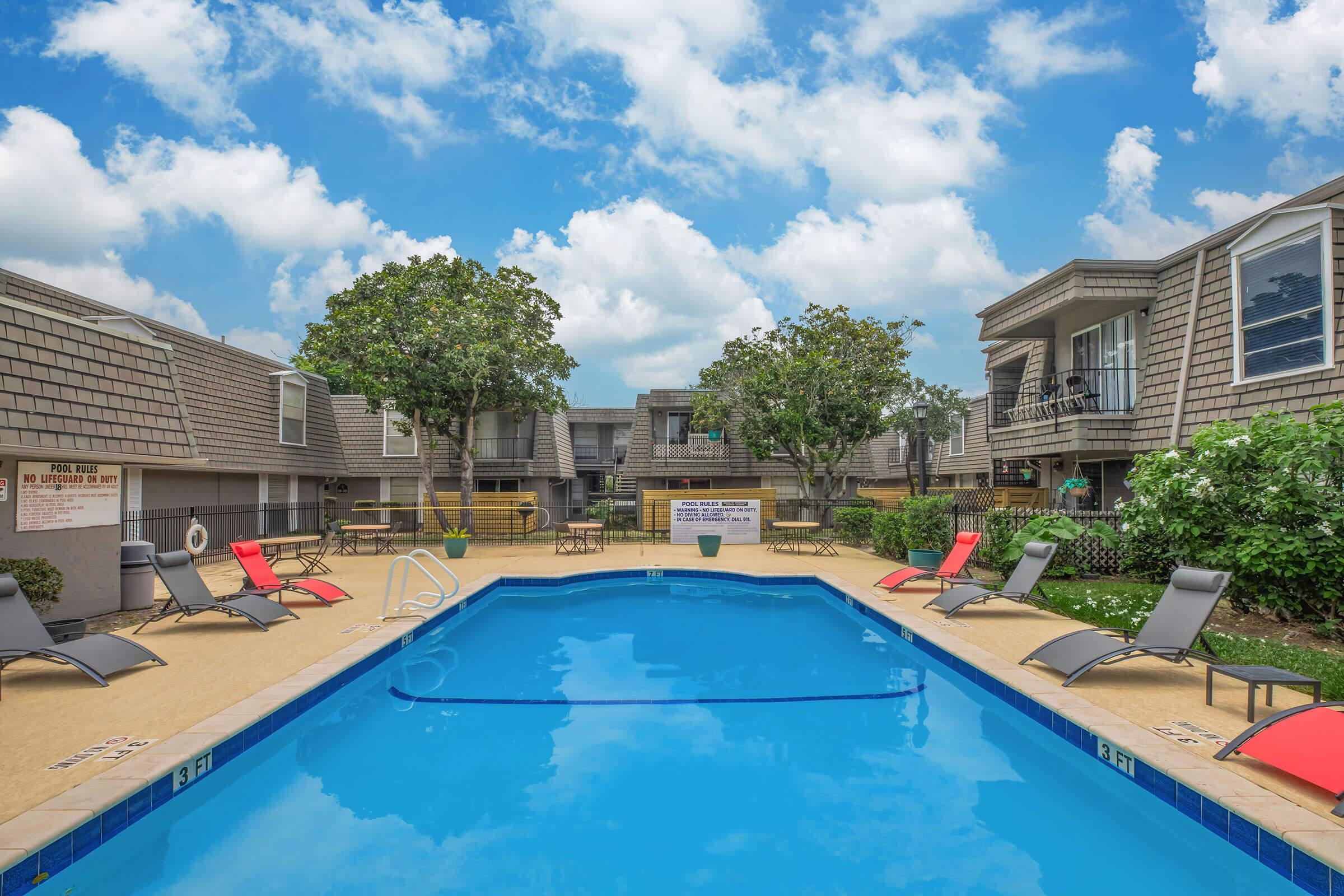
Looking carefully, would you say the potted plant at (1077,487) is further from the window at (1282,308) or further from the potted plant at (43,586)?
the potted plant at (43,586)

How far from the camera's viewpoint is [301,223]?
1961cm

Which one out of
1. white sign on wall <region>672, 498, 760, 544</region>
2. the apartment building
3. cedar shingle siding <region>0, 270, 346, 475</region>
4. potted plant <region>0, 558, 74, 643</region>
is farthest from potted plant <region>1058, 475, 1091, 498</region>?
cedar shingle siding <region>0, 270, 346, 475</region>

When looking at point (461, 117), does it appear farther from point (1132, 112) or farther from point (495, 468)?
point (1132, 112)

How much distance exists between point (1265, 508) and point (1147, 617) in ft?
5.30

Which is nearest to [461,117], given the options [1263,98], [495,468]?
[495,468]

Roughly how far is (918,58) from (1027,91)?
255 cm

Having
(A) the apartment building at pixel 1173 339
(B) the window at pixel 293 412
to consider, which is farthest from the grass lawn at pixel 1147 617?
(B) the window at pixel 293 412

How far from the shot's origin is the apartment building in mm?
8992

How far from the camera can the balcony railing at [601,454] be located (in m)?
35.7

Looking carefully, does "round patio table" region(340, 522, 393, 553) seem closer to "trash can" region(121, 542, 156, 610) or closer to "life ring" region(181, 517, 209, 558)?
"life ring" region(181, 517, 209, 558)

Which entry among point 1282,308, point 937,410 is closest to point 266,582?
point 1282,308

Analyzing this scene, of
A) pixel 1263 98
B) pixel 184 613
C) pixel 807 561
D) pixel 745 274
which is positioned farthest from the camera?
pixel 745 274

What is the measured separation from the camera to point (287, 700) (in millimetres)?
5152

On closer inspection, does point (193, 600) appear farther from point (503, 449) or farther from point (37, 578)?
point (503, 449)
